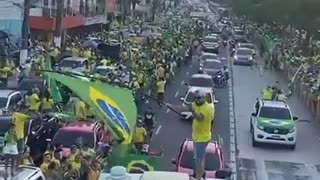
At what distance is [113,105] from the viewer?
1619 centimetres

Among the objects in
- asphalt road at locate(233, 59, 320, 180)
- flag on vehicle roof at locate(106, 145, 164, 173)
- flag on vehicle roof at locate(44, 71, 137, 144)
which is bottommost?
asphalt road at locate(233, 59, 320, 180)

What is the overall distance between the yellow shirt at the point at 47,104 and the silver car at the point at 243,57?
35.5 metres

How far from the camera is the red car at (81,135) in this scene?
64.9 feet

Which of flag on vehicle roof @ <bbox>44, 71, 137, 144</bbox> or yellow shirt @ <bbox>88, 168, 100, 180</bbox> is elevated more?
flag on vehicle roof @ <bbox>44, 71, 137, 144</bbox>

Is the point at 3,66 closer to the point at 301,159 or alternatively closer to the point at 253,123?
the point at 253,123

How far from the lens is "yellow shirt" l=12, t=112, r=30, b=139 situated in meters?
19.1

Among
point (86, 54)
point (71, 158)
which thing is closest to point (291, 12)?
point (86, 54)

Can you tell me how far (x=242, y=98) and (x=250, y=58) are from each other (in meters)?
19.2

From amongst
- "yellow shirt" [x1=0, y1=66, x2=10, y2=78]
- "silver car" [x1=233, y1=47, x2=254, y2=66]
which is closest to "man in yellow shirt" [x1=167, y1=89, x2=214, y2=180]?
"yellow shirt" [x1=0, y1=66, x2=10, y2=78]

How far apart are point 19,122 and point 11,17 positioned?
1156 inches

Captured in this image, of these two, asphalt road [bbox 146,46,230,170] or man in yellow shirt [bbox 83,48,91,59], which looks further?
man in yellow shirt [bbox 83,48,91,59]

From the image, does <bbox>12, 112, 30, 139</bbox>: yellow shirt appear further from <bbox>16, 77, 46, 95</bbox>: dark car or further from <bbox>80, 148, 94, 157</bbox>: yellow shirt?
<bbox>16, 77, 46, 95</bbox>: dark car

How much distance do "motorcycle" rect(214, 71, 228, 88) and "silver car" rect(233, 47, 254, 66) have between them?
12.9m

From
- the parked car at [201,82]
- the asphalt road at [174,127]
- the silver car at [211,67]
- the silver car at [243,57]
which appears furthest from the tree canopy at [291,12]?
the parked car at [201,82]
